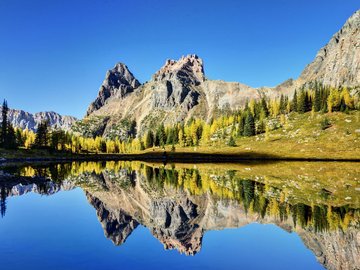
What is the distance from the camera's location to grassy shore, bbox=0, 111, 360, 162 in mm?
127562

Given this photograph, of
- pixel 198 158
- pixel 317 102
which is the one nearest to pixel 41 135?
pixel 198 158

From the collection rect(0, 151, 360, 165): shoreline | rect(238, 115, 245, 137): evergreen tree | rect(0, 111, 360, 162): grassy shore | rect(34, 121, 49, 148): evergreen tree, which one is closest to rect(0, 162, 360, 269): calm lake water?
rect(0, 151, 360, 165): shoreline

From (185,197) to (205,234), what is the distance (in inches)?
667

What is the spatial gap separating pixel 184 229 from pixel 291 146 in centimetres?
12450

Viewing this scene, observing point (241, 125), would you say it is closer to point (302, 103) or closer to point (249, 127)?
point (249, 127)

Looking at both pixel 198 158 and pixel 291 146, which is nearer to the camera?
pixel 291 146

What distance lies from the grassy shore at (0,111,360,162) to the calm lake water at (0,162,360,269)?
8588cm

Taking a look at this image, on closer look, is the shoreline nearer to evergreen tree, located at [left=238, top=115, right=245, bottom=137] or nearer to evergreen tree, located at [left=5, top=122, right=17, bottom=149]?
evergreen tree, located at [left=5, top=122, right=17, bottom=149]

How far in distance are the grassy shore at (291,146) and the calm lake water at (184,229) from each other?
85.9 metres

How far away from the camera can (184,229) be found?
94.2 ft

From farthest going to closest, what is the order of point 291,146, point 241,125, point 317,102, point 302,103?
point 241,125 < point 302,103 < point 317,102 < point 291,146

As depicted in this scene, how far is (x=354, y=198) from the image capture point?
38625 millimetres

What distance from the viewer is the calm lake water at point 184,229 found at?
766 inches

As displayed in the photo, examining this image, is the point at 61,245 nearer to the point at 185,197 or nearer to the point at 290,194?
the point at 185,197
